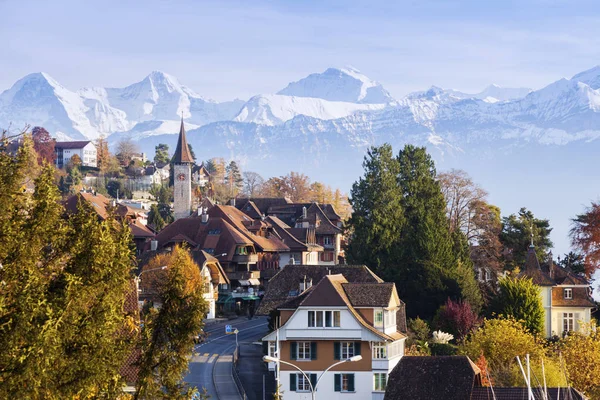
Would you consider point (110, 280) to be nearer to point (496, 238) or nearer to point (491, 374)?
point (491, 374)

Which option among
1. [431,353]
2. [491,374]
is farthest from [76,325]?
[431,353]

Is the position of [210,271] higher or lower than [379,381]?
higher

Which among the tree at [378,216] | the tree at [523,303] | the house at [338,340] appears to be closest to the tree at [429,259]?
the tree at [378,216]

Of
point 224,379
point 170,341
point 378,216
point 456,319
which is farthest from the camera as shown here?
point 378,216

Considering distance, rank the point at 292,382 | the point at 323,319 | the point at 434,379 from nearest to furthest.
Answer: the point at 434,379
the point at 292,382
the point at 323,319

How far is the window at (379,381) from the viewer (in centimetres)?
6950

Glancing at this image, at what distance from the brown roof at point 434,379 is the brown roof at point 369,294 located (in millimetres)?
9252

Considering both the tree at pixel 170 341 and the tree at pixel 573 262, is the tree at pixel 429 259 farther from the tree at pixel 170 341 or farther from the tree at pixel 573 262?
the tree at pixel 170 341

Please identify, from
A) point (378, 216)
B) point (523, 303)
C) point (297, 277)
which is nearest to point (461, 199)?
point (378, 216)

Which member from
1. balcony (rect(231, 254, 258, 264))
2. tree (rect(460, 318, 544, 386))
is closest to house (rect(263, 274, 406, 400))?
tree (rect(460, 318, 544, 386))

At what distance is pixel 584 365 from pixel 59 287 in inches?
2056

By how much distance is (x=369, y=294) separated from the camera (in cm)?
7369

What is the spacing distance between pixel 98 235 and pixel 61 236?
67cm

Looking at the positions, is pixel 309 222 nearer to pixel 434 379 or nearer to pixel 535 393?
pixel 434 379
